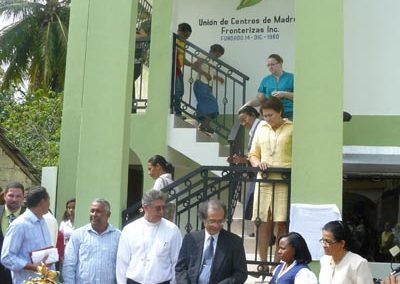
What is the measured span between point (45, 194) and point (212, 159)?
4.24 metres

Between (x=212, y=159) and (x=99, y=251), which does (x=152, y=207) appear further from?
(x=212, y=159)

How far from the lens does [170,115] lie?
35.9 feet

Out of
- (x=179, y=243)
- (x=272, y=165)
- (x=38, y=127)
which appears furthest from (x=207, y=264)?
(x=38, y=127)

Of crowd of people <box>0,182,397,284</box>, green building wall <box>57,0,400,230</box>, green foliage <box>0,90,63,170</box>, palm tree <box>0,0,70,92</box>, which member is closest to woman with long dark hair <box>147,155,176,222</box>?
green building wall <box>57,0,400,230</box>

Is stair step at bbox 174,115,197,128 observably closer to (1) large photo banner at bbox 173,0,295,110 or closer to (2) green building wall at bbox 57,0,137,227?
(1) large photo banner at bbox 173,0,295,110

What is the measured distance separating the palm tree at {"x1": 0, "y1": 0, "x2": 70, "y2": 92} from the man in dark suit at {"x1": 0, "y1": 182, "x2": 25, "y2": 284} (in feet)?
65.5

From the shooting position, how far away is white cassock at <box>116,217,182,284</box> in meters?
6.32

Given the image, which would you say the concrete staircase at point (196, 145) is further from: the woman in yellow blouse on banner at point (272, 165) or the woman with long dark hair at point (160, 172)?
the woman in yellow blouse on banner at point (272, 165)

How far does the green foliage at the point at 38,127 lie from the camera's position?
25.7 meters

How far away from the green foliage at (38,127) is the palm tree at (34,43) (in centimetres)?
144

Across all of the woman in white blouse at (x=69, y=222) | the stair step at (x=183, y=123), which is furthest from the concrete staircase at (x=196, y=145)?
the woman in white blouse at (x=69, y=222)

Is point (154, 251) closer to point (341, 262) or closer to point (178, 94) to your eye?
point (341, 262)

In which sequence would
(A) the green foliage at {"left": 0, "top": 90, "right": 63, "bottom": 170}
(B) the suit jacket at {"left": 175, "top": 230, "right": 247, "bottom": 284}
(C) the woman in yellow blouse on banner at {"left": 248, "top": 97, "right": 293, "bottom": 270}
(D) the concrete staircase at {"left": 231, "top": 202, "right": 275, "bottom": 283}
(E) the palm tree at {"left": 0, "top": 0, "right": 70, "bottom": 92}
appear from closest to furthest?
(B) the suit jacket at {"left": 175, "top": 230, "right": 247, "bottom": 284}
(C) the woman in yellow blouse on banner at {"left": 248, "top": 97, "right": 293, "bottom": 270}
(D) the concrete staircase at {"left": 231, "top": 202, "right": 275, "bottom": 283}
(A) the green foliage at {"left": 0, "top": 90, "right": 63, "bottom": 170}
(E) the palm tree at {"left": 0, "top": 0, "right": 70, "bottom": 92}

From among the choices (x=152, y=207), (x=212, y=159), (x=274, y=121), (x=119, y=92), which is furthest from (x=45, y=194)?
(x=212, y=159)
